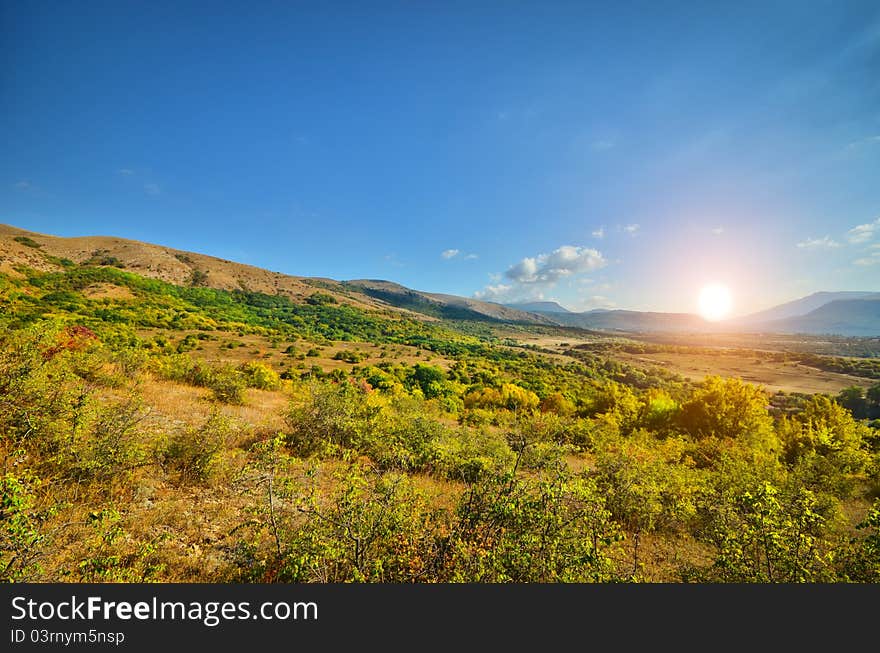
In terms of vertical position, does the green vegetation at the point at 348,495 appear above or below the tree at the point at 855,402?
above

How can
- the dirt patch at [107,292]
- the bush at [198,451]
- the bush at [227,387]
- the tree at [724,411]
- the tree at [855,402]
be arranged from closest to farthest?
the bush at [198,451]
the bush at [227,387]
the tree at [724,411]
the tree at [855,402]
the dirt patch at [107,292]

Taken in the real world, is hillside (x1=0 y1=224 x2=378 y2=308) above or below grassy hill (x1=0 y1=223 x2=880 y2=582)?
above

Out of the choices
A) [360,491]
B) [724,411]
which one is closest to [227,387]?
[360,491]

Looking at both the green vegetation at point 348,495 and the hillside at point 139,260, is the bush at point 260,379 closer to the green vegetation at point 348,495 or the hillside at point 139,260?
the green vegetation at point 348,495

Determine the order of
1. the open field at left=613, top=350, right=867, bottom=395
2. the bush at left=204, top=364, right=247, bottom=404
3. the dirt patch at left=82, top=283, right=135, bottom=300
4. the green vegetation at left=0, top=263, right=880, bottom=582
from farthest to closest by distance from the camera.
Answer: the open field at left=613, top=350, right=867, bottom=395
the dirt patch at left=82, top=283, right=135, bottom=300
the bush at left=204, top=364, right=247, bottom=404
the green vegetation at left=0, top=263, right=880, bottom=582

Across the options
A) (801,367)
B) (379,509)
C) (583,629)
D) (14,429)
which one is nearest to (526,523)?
(583,629)

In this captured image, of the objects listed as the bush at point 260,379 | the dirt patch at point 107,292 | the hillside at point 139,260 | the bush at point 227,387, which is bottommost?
the bush at point 260,379

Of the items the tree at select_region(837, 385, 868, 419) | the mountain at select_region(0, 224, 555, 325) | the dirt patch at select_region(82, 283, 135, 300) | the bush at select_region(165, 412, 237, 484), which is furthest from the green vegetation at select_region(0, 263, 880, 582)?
the mountain at select_region(0, 224, 555, 325)

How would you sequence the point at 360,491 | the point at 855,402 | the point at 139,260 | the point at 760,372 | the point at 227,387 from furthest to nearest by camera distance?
the point at 139,260, the point at 760,372, the point at 855,402, the point at 227,387, the point at 360,491

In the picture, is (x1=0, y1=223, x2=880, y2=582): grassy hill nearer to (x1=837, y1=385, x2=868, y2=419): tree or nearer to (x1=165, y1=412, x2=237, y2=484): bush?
(x1=165, y1=412, x2=237, y2=484): bush

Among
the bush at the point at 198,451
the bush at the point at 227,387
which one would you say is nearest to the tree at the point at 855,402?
the bush at the point at 198,451

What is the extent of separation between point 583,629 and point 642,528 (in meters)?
8.66

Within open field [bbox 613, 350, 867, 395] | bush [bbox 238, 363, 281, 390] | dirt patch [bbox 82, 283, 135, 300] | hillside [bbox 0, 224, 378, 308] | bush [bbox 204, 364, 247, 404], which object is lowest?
open field [bbox 613, 350, 867, 395]

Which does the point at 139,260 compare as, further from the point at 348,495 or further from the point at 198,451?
the point at 348,495
